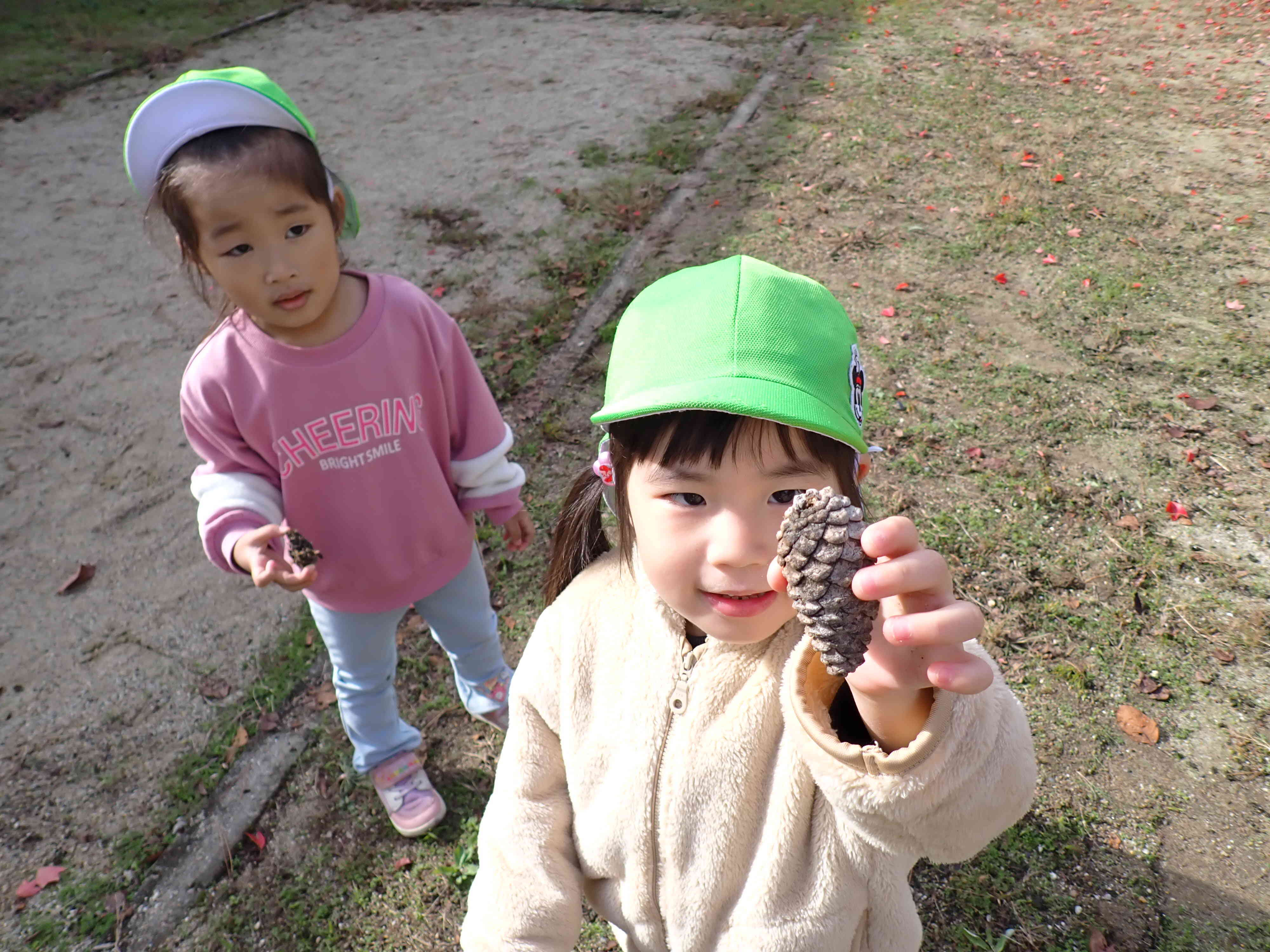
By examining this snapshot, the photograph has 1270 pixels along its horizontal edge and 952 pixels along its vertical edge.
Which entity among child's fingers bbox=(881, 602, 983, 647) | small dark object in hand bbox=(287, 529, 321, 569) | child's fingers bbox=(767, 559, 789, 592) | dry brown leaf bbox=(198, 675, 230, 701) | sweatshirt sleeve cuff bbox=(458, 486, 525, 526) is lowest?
dry brown leaf bbox=(198, 675, 230, 701)

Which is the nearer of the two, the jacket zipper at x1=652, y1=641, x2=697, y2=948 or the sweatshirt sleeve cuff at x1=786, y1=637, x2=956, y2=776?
the sweatshirt sleeve cuff at x1=786, y1=637, x2=956, y2=776

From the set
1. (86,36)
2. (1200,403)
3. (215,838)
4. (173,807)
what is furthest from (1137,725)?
(86,36)

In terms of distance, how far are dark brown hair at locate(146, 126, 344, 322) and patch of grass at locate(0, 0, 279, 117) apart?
882 centimetres

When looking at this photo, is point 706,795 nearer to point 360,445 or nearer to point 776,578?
point 776,578

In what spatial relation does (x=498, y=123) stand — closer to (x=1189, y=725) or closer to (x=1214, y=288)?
(x=1214, y=288)

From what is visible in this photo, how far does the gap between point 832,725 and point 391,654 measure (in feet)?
5.91

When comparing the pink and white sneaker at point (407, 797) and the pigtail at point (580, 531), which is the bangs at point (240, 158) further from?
the pink and white sneaker at point (407, 797)

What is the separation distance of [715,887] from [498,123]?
7.65m

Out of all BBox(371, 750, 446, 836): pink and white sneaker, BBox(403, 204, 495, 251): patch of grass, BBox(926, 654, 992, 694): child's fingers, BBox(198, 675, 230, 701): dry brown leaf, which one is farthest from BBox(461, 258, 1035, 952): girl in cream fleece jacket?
BBox(403, 204, 495, 251): patch of grass

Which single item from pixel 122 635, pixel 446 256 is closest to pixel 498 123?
pixel 446 256

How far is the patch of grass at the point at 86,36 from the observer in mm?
9422

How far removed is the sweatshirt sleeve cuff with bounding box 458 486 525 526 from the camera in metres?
2.70

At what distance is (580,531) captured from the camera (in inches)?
77.8

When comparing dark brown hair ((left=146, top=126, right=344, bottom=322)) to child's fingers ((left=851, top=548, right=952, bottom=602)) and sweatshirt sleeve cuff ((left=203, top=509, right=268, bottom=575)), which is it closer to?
sweatshirt sleeve cuff ((left=203, top=509, right=268, bottom=575))
